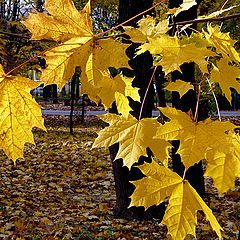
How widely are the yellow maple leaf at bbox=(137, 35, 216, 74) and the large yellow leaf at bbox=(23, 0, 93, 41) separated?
0.68 feet

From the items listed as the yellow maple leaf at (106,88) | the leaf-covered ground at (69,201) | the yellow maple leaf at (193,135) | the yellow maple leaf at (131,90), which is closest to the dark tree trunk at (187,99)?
the leaf-covered ground at (69,201)

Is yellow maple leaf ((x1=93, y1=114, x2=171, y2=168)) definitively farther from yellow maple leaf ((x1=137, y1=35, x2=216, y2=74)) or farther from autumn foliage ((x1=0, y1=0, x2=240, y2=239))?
yellow maple leaf ((x1=137, y1=35, x2=216, y2=74))

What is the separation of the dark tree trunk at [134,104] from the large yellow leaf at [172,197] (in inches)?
94.5

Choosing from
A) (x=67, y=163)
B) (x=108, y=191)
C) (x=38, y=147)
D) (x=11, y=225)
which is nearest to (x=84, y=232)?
(x=11, y=225)

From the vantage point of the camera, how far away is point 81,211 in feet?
15.3

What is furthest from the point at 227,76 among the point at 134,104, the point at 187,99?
the point at 187,99

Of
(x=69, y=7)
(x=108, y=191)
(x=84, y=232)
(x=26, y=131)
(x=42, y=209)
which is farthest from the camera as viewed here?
(x=108, y=191)

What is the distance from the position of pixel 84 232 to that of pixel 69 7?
3.61 m

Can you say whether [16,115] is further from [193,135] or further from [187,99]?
[187,99]

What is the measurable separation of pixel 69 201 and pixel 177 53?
4.56 meters

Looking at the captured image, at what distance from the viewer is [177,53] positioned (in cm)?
81

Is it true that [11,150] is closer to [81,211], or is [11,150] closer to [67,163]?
[81,211]

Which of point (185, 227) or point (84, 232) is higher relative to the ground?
point (185, 227)

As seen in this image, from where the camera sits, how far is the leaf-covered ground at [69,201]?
13.0 feet
